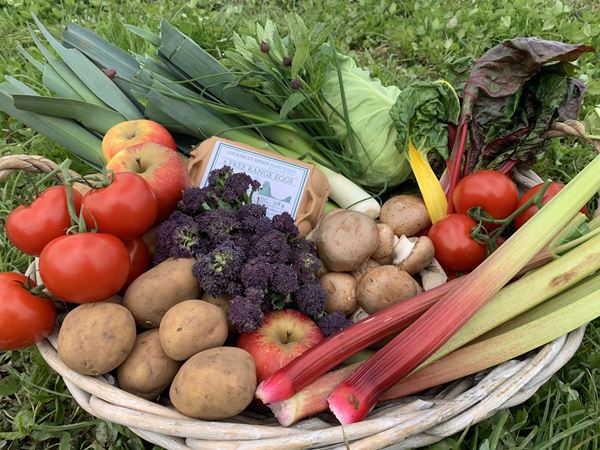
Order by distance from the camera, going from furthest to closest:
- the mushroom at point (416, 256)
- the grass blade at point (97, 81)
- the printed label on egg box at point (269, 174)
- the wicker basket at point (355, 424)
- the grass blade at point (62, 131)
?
the grass blade at point (97, 81), the grass blade at point (62, 131), the printed label on egg box at point (269, 174), the mushroom at point (416, 256), the wicker basket at point (355, 424)

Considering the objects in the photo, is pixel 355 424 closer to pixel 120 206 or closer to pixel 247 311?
pixel 247 311

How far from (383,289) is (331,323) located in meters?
0.21

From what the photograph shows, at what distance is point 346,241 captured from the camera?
5.88ft

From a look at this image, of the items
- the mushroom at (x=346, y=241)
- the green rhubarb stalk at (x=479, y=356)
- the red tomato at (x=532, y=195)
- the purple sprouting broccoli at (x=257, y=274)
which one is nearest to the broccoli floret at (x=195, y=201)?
the purple sprouting broccoli at (x=257, y=274)

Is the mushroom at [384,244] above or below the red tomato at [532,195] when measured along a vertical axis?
below

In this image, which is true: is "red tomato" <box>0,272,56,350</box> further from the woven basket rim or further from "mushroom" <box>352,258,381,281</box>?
"mushroom" <box>352,258,381,281</box>

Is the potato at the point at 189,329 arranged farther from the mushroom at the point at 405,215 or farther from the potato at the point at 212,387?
the mushroom at the point at 405,215

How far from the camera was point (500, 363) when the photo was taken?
1519 millimetres

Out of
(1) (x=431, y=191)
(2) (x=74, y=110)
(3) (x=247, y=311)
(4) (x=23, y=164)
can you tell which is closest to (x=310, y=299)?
(3) (x=247, y=311)

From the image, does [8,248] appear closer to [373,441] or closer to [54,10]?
[373,441]

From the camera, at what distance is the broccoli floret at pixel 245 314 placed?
1529mm

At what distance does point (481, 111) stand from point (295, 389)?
131cm

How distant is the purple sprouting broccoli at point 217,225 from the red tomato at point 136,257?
22 centimetres

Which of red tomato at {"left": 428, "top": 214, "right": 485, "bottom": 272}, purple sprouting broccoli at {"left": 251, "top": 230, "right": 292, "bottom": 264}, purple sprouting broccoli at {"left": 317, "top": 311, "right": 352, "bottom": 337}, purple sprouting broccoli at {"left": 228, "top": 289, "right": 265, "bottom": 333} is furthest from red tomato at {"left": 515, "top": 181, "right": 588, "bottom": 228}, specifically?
purple sprouting broccoli at {"left": 228, "top": 289, "right": 265, "bottom": 333}
